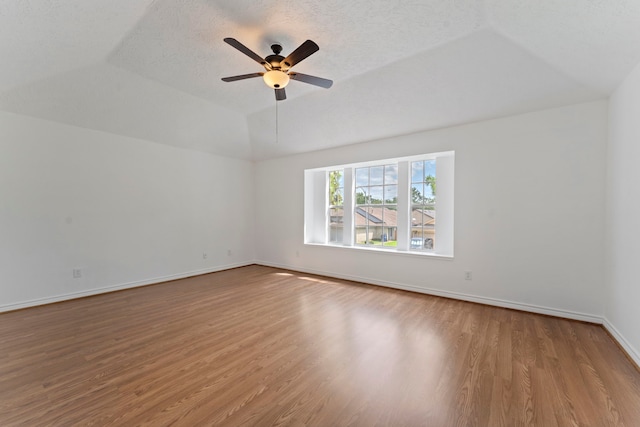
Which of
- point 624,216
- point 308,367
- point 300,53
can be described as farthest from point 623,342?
point 300,53

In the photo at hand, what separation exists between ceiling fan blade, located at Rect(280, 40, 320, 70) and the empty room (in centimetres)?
3

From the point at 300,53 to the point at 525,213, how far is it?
3.31 metres

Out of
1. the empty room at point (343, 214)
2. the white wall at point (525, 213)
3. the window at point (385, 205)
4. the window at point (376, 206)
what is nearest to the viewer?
the empty room at point (343, 214)

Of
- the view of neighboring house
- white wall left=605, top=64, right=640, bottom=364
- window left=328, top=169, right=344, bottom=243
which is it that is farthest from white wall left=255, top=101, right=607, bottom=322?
window left=328, top=169, right=344, bottom=243

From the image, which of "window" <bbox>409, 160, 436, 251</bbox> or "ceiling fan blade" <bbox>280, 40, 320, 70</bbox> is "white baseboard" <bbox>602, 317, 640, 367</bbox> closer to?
"window" <bbox>409, 160, 436, 251</bbox>

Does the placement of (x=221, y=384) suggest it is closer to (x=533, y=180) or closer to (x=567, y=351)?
(x=567, y=351)

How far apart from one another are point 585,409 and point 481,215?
2399 mm

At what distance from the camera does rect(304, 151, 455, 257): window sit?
423 centimetres

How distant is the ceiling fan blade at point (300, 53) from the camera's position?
2.14m

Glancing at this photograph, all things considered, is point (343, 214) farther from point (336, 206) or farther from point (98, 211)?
point (98, 211)

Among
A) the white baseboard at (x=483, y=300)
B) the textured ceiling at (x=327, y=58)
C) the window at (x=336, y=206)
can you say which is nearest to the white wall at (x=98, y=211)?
the textured ceiling at (x=327, y=58)

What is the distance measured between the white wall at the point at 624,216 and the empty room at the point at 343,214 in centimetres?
3

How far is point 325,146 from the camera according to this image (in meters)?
5.20

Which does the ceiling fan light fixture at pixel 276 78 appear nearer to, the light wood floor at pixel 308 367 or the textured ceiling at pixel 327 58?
the textured ceiling at pixel 327 58
